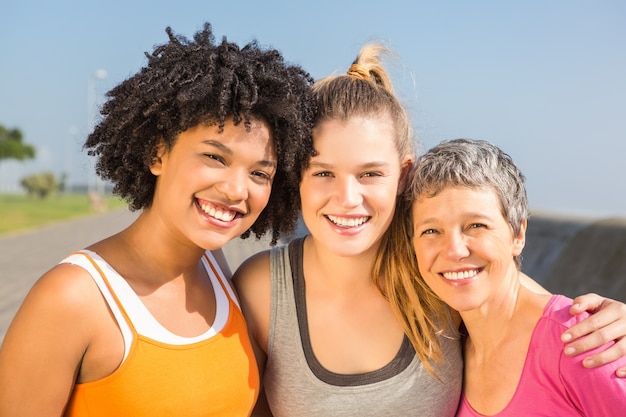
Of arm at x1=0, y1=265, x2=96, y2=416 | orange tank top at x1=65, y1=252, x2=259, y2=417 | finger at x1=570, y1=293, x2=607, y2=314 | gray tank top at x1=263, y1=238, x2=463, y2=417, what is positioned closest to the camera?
arm at x1=0, y1=265, x2=96, y2=416

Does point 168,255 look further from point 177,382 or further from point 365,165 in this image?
point 365,165

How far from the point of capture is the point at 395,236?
316cm

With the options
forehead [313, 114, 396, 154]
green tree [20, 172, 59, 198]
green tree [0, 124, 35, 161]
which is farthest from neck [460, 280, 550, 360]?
green tree [0, 124, 35, 161]

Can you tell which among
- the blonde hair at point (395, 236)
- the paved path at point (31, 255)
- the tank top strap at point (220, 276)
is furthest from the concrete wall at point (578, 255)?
the tank top strap at point (220, 276)

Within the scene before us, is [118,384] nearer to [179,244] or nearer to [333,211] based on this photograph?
[179,244]

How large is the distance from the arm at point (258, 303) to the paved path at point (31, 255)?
4480 mm

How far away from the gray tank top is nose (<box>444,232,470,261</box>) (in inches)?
19.6

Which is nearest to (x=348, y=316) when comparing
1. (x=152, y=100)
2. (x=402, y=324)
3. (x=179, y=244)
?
(x=402, y=324)

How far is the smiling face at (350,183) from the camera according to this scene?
9.47 feet

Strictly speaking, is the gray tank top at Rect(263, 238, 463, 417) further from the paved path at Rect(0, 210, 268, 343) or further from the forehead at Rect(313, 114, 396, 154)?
the paved path at Rect(0, 210, 268, 343)

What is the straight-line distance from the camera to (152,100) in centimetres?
267

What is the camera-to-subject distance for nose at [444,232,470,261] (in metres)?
2.65

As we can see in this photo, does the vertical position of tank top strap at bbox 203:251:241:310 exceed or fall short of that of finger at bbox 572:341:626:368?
it exceeds it

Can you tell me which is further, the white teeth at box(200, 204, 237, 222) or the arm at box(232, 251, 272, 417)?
the arm at box(232, 251, 272, 417)
